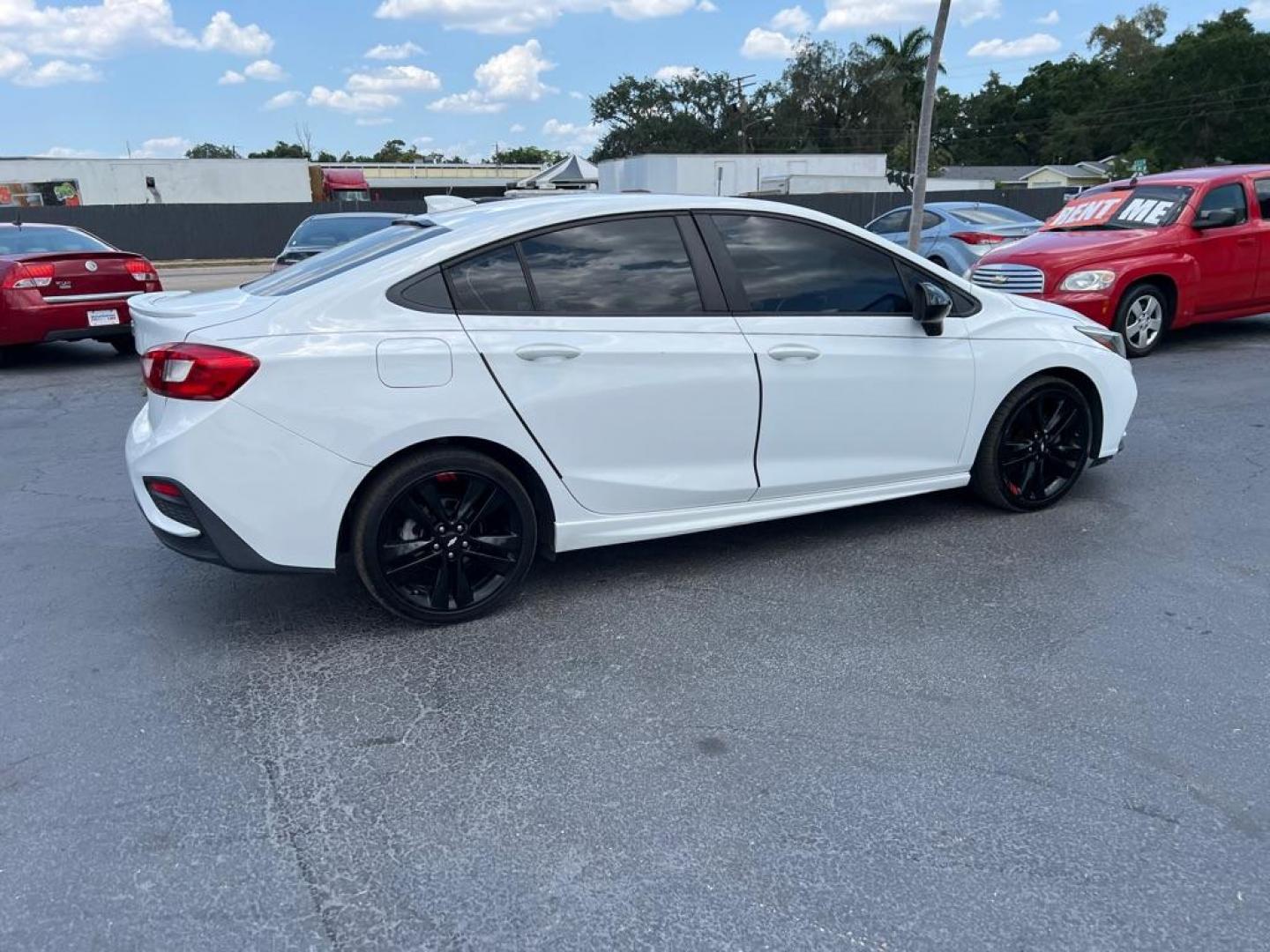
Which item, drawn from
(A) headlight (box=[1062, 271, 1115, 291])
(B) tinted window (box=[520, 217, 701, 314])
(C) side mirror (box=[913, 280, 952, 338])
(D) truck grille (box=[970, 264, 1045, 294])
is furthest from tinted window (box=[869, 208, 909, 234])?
(B) tinted window (box=[520, 217, 701, 314])

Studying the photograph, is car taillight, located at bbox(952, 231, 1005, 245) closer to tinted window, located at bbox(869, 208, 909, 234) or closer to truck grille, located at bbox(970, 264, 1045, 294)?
tinted window, located at bbox(869, 208, 909, 234)

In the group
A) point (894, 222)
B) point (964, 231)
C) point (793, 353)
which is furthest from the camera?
point (894, 222)

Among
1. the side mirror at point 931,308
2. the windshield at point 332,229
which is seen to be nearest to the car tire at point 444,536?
the side mirror at point 931,308

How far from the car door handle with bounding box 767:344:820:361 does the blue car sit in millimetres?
8827

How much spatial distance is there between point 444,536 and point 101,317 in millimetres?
→ 7466

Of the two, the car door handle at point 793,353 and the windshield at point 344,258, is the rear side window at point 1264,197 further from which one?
the windshield at point 344,258

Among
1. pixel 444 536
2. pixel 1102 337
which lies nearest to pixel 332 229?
pixel 444 536

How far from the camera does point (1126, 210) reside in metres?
9.30

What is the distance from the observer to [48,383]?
9.09 m

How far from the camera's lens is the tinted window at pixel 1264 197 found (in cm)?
902

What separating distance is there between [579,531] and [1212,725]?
7.54 ft

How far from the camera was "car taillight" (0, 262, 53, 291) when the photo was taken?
348 inches

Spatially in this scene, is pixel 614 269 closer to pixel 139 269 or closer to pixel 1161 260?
pixel 1161 260

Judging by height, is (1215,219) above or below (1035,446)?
above
